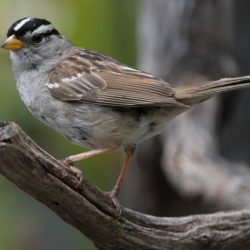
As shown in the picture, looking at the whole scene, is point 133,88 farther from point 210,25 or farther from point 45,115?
point 210,25

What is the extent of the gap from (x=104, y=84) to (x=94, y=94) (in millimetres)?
112

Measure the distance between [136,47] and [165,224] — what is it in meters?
3.17

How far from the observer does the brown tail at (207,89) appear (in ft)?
14.1

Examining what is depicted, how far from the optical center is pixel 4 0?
230 inches

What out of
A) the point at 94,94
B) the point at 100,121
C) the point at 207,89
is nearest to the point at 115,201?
the point at 100,121

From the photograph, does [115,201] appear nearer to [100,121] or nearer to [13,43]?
[100,121]

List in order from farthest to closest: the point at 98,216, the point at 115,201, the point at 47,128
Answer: the point at 47,128 < the point at 115,201 < the point at 98,216

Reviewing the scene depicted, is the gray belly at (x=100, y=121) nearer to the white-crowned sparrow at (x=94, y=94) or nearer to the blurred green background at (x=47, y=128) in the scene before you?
the white-crowned sparrow at (x=94, y=94)

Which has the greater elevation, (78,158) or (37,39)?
(37,39)

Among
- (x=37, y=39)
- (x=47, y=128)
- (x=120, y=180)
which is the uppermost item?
(x=37, y=39)

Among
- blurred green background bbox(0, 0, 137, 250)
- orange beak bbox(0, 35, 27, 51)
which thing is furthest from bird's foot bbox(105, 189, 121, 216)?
blurred green background bbox(0, 0, 137, 250)

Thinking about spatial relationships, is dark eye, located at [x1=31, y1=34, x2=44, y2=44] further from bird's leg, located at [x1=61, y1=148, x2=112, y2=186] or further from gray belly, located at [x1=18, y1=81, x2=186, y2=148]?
bird's leg, located at [x1=61, y1=148, x2=112, y2=186]

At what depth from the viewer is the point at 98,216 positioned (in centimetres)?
386

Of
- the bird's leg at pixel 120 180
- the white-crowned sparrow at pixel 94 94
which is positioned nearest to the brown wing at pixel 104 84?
the white-crowned sparrow at pixel 94 94
